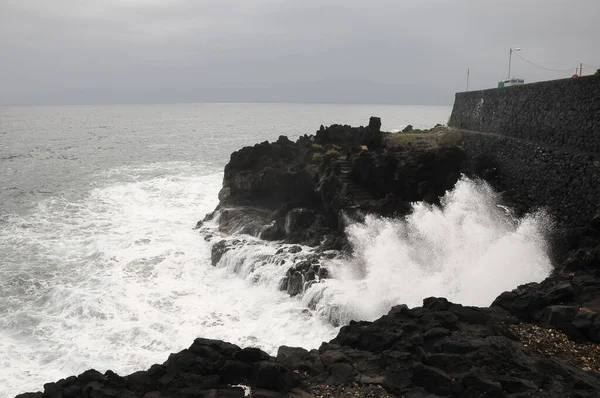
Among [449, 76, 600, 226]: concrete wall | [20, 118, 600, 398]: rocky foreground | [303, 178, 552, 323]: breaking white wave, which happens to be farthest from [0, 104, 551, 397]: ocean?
[20, 118, 600, 398]: rocky foreground

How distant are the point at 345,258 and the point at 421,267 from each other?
108 inches

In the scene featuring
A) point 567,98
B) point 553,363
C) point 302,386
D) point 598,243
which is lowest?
point 302,386

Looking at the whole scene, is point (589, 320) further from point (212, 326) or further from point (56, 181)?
point (56, 181)

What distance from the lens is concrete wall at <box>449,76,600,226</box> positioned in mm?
15822

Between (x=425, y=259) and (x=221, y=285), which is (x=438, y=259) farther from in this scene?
(x=221, y=285)

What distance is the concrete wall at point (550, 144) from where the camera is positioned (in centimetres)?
1582

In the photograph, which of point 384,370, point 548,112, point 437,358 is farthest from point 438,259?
point 384,370

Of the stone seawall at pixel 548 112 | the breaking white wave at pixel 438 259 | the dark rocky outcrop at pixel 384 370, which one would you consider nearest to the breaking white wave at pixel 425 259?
the breaking white wave at pixel 438 259

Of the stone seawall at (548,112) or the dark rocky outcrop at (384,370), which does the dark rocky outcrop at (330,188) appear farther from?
the dark rocky outcrop at (384,370)

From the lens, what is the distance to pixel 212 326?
15.8 m

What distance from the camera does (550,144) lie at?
1861 centimetres

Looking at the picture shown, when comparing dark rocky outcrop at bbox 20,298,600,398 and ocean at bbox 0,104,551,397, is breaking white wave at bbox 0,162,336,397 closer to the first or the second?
ocean at bbox 0,104,551,397

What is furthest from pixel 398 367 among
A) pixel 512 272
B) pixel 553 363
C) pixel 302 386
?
pixel 512 272

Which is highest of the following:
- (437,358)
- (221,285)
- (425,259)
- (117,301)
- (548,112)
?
(548,112)
